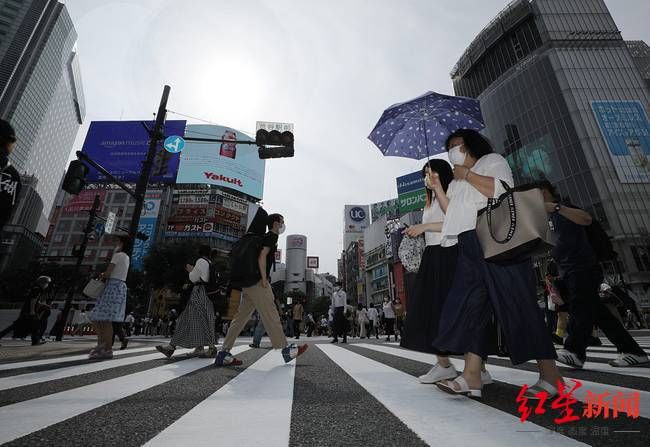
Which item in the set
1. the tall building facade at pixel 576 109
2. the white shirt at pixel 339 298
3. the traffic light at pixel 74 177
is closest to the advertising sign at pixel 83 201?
the traffic light at pixel 74 177

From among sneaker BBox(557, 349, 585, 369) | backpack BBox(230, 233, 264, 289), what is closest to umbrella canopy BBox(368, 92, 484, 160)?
backpack BBox(230, 233, 264, 289)

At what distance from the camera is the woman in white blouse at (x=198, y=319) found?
4.05 meters

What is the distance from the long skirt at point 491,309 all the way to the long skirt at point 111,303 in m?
4.24

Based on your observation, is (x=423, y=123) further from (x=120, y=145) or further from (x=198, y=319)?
(x=120, y=145)

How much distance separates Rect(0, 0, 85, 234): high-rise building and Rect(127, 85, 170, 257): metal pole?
213 feet

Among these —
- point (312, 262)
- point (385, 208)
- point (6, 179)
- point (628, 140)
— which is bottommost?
point (6, 179)

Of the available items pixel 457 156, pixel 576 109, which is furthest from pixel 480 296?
pixel 576 109

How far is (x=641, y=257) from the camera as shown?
29.0 m

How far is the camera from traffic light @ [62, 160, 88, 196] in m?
5.65

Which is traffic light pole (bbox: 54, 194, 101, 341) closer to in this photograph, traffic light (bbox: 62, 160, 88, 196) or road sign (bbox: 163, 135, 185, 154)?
road sign (bbox: 163, 135, 185, 154)

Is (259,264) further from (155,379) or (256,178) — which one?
(256,178)

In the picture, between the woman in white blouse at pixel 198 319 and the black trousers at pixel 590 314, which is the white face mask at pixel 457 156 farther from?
the woman in white blouse at pixel 198 319

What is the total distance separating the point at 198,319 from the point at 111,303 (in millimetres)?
1227

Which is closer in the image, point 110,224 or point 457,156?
point 457,156
